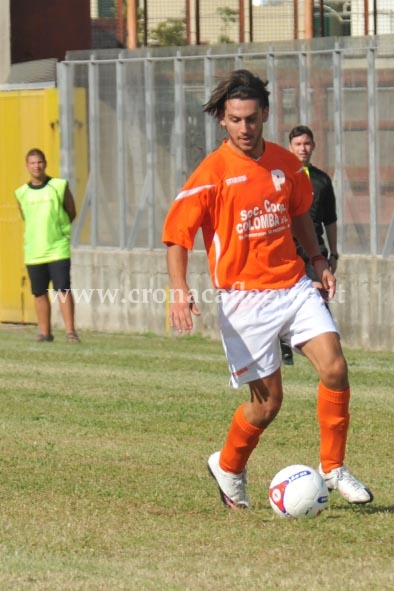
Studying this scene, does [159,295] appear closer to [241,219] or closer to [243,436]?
[243,436]

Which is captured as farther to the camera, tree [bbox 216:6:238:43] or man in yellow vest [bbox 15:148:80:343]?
tree [bbox 216:6:238:43]

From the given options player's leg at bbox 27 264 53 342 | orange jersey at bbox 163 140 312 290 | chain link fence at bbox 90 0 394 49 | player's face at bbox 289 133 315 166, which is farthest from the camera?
chain link fence at bbox 90 0 394 49

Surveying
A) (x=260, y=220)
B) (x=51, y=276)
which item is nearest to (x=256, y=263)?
(x=260, y=220)

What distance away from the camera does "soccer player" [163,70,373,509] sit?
7.79 m

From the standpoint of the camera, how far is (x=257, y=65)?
62.4ft

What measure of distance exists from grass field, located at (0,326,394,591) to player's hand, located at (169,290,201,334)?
0.97m

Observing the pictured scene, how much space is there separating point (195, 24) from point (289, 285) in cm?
1676

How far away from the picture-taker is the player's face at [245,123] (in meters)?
7.81

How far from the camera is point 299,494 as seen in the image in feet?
25.5

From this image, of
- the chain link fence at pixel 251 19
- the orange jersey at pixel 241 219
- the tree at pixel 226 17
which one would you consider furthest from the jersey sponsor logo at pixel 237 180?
the tree at pixel 226 17

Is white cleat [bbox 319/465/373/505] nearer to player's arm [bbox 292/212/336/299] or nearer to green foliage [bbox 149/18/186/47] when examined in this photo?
player's arm [bbox 292/212/336/299]

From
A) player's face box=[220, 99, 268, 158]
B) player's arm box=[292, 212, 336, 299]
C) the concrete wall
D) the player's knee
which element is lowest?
the concrete wall

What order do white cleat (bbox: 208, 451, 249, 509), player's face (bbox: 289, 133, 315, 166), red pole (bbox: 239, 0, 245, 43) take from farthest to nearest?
red pole (bbox: 239, 0, 245, 43), player's face (bbox: 289, 133, 315, 166), white cleat (bbox: 208, 451, 249, 509)

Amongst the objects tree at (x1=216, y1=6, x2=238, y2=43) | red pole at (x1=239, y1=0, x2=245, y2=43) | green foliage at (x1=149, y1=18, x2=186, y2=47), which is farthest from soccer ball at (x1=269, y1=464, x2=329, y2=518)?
tree at (x1=216, y1=6, x2=238, y2=43)
